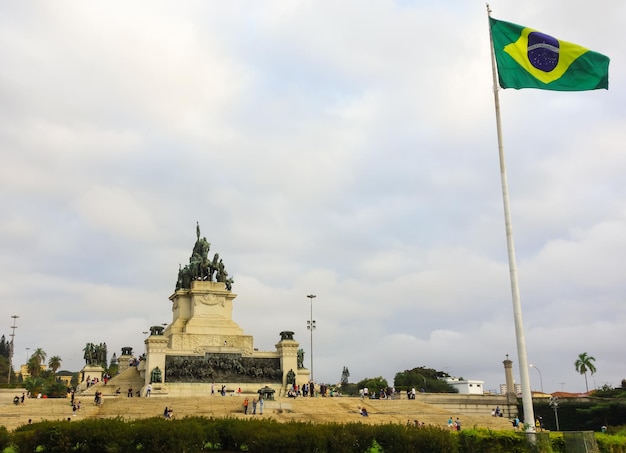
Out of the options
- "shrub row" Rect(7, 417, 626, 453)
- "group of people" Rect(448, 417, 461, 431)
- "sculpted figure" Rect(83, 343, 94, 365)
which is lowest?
"group of people" Rect(448, 417, 461, 431)

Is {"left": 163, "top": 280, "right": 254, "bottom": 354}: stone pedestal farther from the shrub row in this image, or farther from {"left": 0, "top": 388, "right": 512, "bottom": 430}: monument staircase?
the shrub row

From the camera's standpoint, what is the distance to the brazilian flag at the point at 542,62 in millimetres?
18250

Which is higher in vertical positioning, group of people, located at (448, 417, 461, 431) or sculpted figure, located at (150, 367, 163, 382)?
sculpted figure, located at (150, 367, 163, 382)

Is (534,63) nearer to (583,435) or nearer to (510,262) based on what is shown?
(510,262)

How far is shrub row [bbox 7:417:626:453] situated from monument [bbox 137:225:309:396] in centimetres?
3039

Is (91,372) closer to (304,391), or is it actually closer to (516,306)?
(304,391)

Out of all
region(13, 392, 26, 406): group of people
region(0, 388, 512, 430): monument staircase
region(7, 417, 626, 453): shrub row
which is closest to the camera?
region(7, 417, 626, 453): shrub row

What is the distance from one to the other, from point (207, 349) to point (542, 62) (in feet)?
128

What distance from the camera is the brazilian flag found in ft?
59.9

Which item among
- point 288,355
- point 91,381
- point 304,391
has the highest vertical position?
point 288,355

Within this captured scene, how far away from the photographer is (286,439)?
1633 cm

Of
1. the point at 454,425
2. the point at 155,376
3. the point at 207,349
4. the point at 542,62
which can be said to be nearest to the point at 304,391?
the point at 207,349

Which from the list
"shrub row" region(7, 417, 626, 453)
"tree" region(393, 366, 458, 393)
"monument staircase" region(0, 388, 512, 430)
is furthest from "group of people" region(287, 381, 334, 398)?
"tree" region(393, 366, 458, 393)

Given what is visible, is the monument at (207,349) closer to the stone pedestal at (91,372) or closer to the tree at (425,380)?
the stone pedestal at (91,372)
